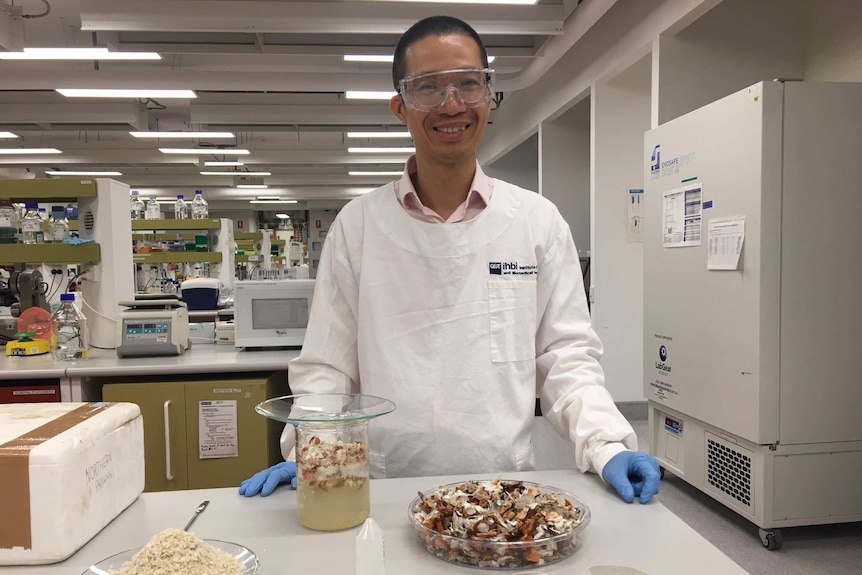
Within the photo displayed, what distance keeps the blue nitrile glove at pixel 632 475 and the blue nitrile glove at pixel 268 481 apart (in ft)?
1.99

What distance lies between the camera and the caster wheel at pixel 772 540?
8.23 ft

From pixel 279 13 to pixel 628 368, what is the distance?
12.0 ft

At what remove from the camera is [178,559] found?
29.8 inches

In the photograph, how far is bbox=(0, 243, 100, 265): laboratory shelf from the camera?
3.16 m

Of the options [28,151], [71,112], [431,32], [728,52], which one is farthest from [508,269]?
[28,151]

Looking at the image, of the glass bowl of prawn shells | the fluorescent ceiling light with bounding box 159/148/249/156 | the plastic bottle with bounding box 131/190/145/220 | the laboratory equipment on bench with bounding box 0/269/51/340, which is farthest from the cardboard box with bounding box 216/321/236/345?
Result: the fluorescent ceiling light with bounding box 159/148/249/156

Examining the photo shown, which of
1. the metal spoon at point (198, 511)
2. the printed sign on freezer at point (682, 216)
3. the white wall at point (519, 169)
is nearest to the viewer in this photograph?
the metal spoon at point (198, 511)

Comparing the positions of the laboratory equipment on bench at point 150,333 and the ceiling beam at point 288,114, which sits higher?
the ceiling beam at point 288,114

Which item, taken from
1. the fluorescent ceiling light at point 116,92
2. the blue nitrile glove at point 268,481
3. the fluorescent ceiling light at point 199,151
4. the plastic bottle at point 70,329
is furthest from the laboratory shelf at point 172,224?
the blue nitrile glove at point 268,481

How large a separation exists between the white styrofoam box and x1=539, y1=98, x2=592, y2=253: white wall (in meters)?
5.12

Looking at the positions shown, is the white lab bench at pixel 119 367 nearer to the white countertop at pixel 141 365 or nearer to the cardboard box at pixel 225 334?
the white countertop at pixel 141 365

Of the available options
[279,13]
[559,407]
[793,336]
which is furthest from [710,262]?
[279,13]

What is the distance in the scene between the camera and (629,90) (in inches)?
178

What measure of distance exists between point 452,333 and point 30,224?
3219 millimetres
